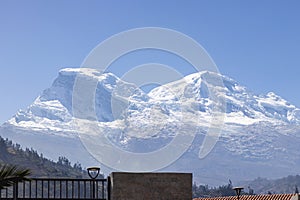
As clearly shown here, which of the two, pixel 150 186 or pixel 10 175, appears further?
pixel 150 186

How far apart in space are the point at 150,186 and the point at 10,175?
8056 mm

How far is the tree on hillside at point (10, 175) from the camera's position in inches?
1126

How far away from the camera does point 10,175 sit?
94.9 feet

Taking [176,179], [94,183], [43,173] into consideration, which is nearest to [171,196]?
[176,179]

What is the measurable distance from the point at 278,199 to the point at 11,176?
30245 mm

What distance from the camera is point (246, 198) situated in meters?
60.2

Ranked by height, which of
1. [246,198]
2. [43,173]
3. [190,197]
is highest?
[43,173]

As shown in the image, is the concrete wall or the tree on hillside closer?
the tree on hillside

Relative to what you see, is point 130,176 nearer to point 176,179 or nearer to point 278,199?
point 176,179

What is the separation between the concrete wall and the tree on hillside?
617cm

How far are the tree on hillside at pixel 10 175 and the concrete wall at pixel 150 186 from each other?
617cm

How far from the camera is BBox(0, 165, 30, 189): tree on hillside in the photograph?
28.6m

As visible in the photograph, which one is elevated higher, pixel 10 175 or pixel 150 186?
pixel 150 186

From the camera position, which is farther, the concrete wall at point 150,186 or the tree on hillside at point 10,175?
the concrete wall at point 150,186
